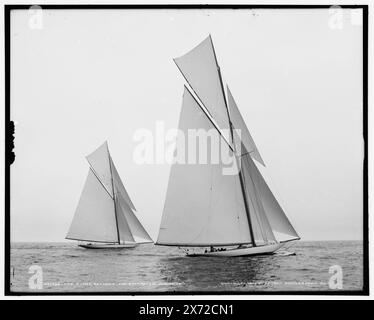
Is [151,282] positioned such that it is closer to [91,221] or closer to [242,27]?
[91,221]

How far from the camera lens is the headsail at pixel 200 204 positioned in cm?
632

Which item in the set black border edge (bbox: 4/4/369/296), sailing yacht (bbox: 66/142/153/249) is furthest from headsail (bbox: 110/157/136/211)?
black border edge (bbox: 4/4/369/296)

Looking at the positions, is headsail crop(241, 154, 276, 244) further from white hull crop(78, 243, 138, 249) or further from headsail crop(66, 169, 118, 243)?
headsail crop(66, 169, 118, 243)

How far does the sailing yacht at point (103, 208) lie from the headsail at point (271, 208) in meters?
1.11

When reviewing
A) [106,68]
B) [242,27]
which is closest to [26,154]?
[106,68]

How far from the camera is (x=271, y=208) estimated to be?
21.5 feet

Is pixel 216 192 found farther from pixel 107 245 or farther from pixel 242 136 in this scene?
pixel 107 245

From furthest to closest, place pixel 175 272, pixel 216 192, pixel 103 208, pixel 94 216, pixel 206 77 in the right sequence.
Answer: pixel 103 208 < pixel 94 216 < pixel 216 192 < pixel 206 77 < pixel 175 272

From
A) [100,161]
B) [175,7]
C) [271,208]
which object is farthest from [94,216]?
[175,7]

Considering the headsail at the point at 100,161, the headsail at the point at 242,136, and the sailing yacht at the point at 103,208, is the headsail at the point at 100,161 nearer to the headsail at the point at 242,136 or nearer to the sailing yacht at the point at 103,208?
the sailing yacht at the point at 103,208

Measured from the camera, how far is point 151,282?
6191mm

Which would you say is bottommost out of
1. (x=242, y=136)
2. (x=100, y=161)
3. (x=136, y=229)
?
(x=136, y=229)

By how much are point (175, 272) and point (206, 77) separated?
1783mm

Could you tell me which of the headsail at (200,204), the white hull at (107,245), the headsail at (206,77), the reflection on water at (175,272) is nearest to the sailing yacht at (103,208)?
the white hull at (107,245)
